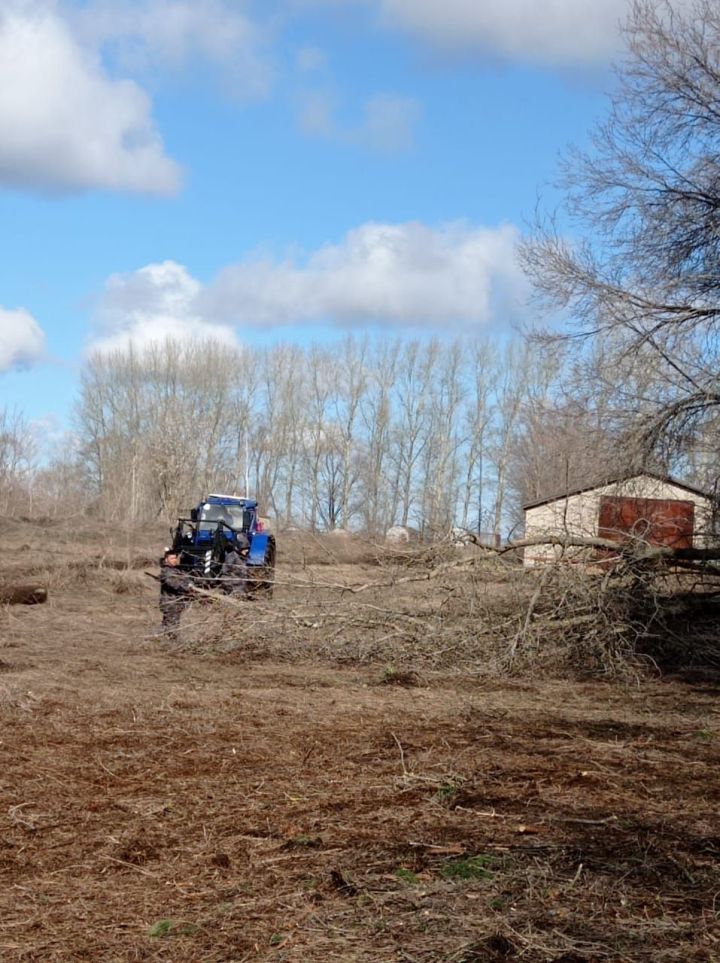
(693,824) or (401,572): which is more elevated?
(401,572)

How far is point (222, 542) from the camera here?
54.2 feet

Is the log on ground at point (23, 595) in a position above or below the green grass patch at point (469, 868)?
above

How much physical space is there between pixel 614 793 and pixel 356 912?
2.64m

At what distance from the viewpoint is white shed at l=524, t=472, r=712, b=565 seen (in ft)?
46.2

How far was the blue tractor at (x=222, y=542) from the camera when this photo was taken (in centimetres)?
1515

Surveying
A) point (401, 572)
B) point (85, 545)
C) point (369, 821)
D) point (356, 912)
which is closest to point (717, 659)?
point (401, 572)

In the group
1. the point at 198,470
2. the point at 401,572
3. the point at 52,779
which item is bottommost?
the point at 52,779

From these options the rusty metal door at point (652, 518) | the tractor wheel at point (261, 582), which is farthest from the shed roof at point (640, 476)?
the tractor wheel at point (261, 582)

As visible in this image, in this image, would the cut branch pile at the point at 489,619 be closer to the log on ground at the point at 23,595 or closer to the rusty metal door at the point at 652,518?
the rusty metal door at the point at 652,518

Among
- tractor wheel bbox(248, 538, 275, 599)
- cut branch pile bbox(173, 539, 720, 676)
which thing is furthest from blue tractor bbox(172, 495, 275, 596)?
cut branch pile bbox(173, 539, 720, 676)

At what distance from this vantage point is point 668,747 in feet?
26.6

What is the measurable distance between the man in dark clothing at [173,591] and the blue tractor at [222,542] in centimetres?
19

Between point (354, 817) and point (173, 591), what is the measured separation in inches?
324

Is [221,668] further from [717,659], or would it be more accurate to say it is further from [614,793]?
[614,793]
